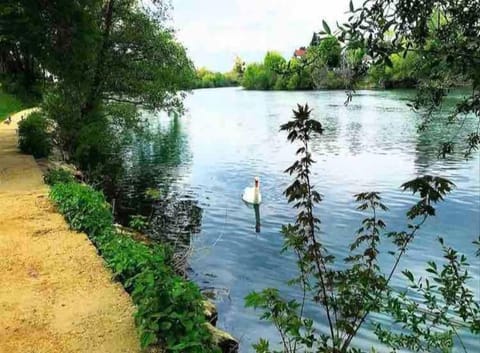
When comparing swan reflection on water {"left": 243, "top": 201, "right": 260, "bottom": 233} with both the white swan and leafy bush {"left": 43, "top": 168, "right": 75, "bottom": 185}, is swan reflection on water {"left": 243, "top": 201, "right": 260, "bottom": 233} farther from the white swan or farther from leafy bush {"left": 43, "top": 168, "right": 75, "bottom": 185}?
leafy bush {"left": 43, "top": 168, "right": 75, "bottom": 185}

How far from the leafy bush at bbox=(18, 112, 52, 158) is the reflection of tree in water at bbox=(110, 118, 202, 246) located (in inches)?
103

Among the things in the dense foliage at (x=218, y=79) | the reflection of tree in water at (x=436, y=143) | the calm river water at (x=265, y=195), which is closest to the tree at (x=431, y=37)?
the calm river water at (x=265, y=195)

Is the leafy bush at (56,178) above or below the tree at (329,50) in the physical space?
below

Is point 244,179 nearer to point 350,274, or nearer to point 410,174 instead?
point 410,174

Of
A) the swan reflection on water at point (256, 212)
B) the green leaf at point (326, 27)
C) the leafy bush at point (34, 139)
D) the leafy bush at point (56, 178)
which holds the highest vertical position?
the green leaf at point (326, 27)

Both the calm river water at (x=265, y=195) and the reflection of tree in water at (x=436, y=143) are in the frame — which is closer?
the calm river water at (x=265, y=195)

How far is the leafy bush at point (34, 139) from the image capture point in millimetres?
15445

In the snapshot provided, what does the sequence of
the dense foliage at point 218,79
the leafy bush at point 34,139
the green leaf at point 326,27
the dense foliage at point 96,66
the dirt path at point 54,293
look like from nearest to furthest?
the green leaf at point 326,27
the dirt path at point 54,293
the dense foliage at point 96,66
the leafy bush at point 34,139
the dense foliage at point 218,79

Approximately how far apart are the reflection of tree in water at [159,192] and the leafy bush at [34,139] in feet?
8.55

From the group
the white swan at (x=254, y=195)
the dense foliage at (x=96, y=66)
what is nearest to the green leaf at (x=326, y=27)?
the dense foliage at (x=96, y=66)

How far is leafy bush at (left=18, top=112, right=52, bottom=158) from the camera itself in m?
15.4

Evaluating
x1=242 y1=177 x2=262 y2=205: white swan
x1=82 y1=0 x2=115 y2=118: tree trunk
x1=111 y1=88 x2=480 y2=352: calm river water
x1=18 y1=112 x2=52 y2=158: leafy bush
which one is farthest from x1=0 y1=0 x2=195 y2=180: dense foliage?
x1=242 y1=177 x2=262 y2=205: white swan

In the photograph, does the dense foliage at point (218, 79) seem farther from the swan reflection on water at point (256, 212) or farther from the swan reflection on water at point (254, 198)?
the swan reflection on water at point (256, 212)

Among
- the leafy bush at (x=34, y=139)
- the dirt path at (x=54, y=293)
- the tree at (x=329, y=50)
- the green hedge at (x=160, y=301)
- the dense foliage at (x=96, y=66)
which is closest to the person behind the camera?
the tree at (x=329, y=50)
